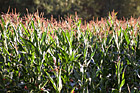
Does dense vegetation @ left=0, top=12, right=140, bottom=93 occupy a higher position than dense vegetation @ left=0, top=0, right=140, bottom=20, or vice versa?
dense vegetation @ left=0, top=0, right=140, bottom=20

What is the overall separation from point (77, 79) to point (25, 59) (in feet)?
2.78

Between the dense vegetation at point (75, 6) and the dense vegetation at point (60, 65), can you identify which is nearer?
the dense vegetation at point (60, 65)

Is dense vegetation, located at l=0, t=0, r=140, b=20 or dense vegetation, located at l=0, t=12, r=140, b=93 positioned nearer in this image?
dense vegetation, located at l=0, t=12, r=140, b=93

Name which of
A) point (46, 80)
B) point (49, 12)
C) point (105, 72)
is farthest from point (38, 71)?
point (49, 12)

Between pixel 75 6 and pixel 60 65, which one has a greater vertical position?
pixel 75 6

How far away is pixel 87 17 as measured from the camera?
42.7ft

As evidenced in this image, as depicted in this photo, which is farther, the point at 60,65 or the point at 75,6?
the point at 75,6

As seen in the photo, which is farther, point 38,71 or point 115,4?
point 115,4

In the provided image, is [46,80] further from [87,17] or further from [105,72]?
[87,17]

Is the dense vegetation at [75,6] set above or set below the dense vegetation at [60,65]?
above

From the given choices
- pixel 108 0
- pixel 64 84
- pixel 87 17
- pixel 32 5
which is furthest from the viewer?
pixel 108 0

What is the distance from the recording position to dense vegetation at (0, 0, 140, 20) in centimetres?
1180

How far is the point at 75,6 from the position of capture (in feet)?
41.0

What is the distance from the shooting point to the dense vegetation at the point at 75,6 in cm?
1180
